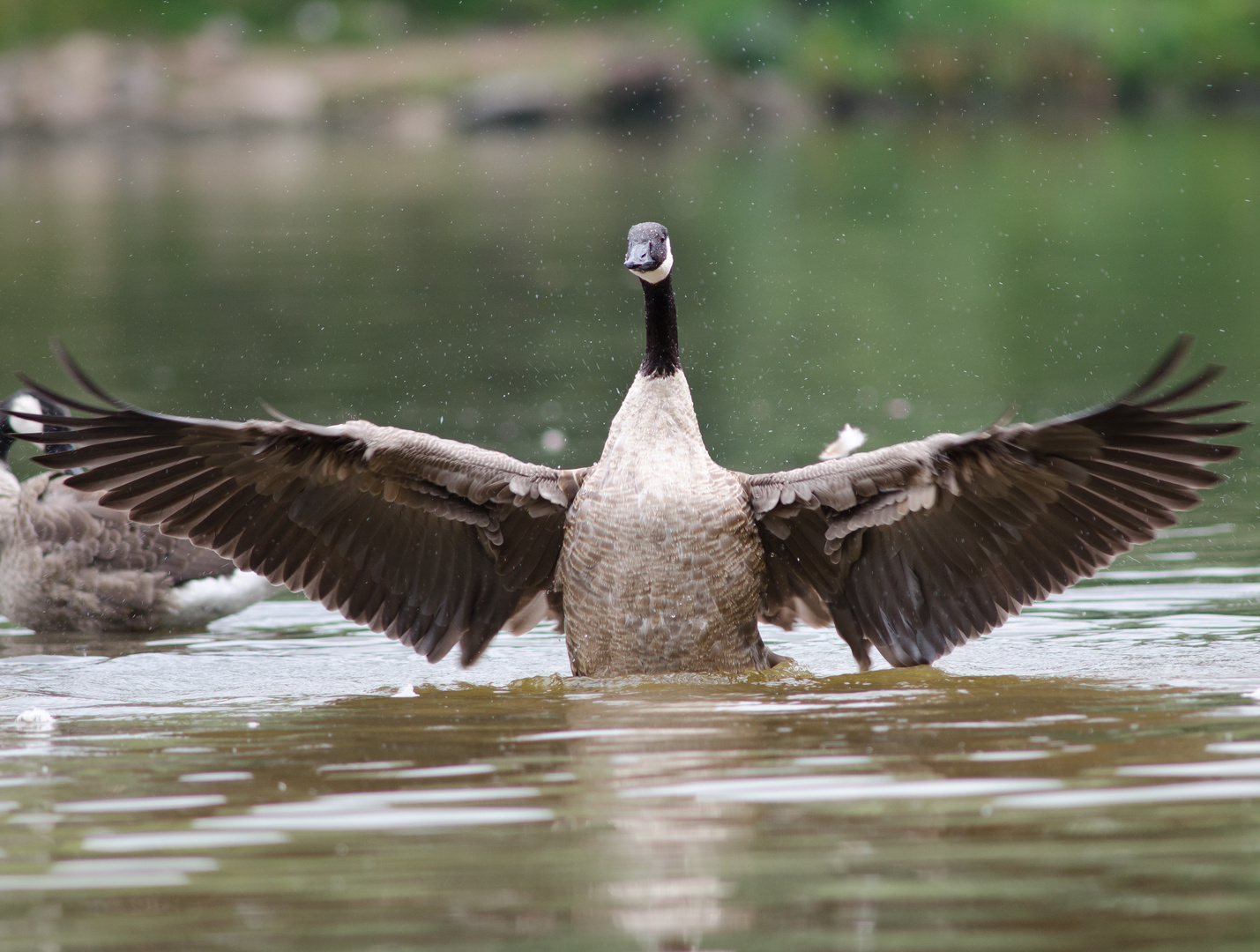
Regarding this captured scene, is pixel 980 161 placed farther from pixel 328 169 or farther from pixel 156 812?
pixel 156 812

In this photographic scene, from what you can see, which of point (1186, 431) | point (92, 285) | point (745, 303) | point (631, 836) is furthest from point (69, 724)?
point (92, 285)

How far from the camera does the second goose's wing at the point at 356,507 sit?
24.7ft

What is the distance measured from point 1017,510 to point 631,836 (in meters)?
3.04

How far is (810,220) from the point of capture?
32750 millimetres

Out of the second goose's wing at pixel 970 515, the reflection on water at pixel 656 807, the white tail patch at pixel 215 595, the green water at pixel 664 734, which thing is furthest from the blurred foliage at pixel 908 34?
the reflection on water at pixel 656 807

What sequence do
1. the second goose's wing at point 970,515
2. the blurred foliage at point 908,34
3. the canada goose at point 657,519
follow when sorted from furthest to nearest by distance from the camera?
the blurred foliage at point 908,34, the canada goose at point 657,519, the second goose's wing at point 970,515

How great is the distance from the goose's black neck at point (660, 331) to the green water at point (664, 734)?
143 centimetres

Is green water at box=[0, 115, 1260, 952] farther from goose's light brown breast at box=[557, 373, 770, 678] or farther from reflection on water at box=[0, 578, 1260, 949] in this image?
goose's light brown breast at box=[557, 373, 770, 678]

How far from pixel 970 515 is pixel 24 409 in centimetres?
609

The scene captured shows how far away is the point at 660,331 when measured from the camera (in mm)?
8055

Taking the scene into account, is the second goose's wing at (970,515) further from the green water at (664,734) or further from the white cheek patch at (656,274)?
the white cheek patch at (656,274)

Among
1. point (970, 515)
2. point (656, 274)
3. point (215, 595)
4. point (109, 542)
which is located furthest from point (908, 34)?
point (970, 515)

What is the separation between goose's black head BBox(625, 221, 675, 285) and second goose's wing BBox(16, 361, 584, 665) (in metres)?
0.97

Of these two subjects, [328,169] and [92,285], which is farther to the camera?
[328,169]
